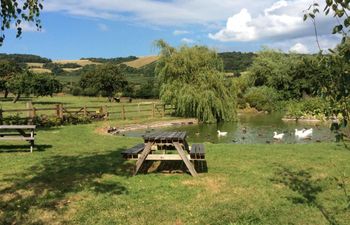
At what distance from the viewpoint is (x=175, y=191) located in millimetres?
8234

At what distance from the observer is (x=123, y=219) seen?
6.76 metres

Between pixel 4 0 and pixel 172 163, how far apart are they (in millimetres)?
5760

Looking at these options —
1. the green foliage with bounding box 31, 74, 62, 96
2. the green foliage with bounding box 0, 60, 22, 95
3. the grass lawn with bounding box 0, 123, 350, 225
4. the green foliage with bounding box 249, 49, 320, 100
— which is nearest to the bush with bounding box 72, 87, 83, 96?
the green foliage with bounding box 0, 60, 22, 95

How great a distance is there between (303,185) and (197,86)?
79.5 feet

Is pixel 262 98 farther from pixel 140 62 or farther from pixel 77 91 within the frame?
pixel 140 62

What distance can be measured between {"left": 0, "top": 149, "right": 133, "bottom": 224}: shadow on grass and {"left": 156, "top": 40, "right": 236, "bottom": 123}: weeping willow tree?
2066cm

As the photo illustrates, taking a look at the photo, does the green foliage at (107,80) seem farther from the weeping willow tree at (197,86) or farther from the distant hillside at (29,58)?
the distant hillside at (29,58)

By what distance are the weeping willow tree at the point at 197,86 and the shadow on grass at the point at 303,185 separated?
71.3 ft

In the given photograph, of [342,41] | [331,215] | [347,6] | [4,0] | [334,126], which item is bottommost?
[331,215]

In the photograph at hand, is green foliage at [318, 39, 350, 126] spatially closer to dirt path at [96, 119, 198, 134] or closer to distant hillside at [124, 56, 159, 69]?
dirt path at [96, 119, 198, 134]

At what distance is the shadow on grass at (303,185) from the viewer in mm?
7293

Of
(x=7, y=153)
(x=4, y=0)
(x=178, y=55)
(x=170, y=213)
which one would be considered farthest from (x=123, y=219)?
(x=178, y=55)

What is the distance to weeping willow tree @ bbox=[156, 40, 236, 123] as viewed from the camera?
32.0 metres

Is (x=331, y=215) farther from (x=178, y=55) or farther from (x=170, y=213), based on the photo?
(x=178, y=55)
